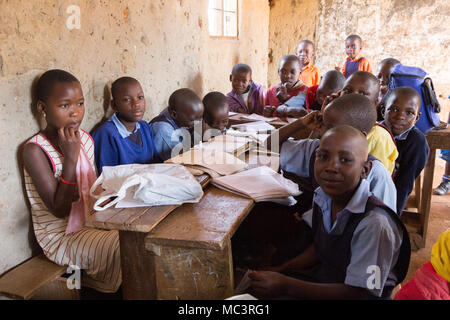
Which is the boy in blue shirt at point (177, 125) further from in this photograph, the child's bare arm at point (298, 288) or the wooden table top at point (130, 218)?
the child's bare arm at point (298, 288)

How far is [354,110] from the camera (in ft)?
5.67

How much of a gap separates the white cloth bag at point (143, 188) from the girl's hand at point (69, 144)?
0.30 metres

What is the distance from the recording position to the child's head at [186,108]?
2.59 meters

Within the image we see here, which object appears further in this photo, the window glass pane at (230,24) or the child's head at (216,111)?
the window glass pane at (230,24)

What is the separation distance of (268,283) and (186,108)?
162 cm

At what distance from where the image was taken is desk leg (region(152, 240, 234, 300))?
1.24m

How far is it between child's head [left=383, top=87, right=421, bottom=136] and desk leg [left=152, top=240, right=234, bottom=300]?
1.60 meters

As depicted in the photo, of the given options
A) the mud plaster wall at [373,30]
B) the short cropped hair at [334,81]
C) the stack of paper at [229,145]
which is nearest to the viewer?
the stack of paper at [229,145]

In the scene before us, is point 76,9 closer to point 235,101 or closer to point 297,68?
point 235,101

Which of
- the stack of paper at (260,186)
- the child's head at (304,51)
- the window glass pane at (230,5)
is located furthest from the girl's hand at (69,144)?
the child's head at (304,51)

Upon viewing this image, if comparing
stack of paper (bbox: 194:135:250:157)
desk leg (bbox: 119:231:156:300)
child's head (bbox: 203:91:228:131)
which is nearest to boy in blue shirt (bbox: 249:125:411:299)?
desk leg (bbox: 119:231:156:300)

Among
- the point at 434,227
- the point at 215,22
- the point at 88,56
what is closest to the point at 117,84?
the point at 88,56

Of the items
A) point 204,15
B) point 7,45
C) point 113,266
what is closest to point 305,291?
point 113,266

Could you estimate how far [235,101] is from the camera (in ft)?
13.0
